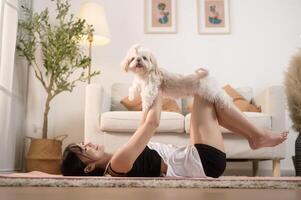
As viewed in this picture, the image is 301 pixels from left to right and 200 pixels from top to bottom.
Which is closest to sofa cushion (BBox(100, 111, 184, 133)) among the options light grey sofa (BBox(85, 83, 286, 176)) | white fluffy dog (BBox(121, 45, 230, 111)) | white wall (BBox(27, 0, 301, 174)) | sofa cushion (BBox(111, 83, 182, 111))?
light grey sofa (BBox(85, 83, 286, 176))

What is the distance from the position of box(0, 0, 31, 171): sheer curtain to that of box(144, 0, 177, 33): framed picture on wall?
1301 millimetres

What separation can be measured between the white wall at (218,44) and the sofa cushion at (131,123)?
1.14 meters

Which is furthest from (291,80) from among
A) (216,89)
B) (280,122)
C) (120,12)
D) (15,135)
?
(15,135)

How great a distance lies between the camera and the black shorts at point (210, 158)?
178cm

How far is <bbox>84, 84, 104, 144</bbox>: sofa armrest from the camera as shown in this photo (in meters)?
2.92

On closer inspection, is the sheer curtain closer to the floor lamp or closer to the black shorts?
the floor lamp

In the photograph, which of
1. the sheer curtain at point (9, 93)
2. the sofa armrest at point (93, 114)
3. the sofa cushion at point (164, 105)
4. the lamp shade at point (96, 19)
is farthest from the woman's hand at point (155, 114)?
the lamp shade at point (96, 19)

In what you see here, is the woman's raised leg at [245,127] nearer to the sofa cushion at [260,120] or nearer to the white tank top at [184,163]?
the white tank top at [184,163]

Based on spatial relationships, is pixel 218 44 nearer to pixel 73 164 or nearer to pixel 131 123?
pixel 131 123

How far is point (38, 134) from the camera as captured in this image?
3.79 m

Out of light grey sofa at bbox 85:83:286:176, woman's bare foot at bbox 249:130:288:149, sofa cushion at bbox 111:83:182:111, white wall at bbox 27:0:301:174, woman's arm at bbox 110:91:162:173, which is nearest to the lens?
woman's arm at bbox 110:91:162:173

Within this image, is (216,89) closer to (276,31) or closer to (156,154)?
(156,154)

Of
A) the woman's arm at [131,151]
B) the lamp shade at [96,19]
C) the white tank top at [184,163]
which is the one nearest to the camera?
the woman's arm at [131,151]

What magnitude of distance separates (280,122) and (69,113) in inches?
82.0
